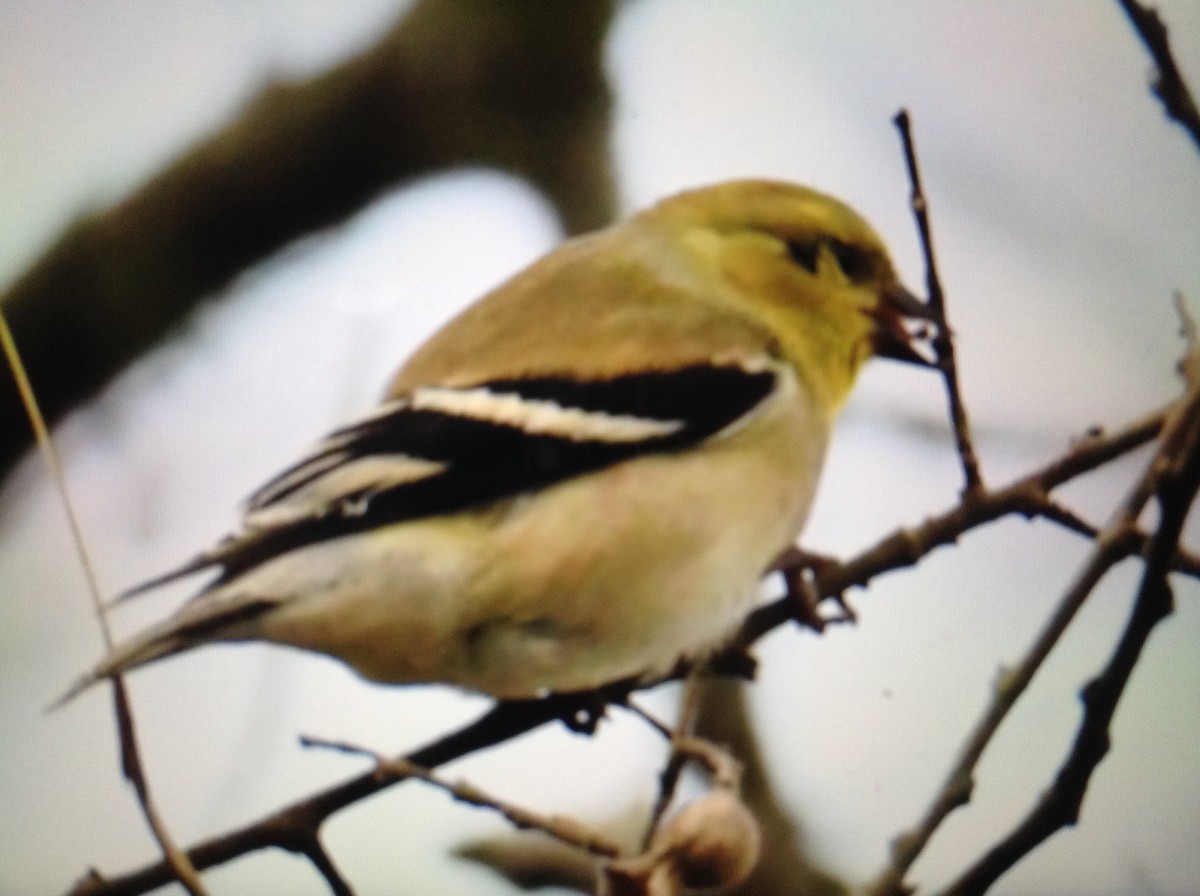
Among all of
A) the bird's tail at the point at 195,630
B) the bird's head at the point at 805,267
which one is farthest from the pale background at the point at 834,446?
the bird's tail at the point at 195,630

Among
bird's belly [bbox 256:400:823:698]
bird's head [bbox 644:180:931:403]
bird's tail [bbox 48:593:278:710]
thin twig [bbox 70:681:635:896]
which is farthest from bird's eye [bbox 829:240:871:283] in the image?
bird's tail [bbox 48:593:278:710]

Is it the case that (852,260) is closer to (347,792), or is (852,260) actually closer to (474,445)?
(474,445)

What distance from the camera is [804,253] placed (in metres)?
0.83

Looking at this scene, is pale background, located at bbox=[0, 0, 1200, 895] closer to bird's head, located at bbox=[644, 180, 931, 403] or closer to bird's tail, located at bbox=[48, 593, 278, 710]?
bird's head, located at bbox=[644, 180, 931, 403]

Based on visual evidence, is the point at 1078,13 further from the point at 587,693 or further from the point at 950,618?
the point at 587,693

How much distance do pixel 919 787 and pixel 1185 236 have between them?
373mm

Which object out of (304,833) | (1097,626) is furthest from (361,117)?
(1097,626)

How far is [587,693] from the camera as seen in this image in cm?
77

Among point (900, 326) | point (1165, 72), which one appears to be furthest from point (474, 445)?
point (1165, 72)

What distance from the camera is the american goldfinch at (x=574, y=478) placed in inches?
27.2

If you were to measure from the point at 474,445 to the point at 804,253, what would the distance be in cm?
27

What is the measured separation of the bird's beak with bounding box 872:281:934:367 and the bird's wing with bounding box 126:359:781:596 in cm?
9

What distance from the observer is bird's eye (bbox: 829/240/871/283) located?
80cm

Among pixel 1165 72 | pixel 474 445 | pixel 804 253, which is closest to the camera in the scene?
pixel 1165 72
